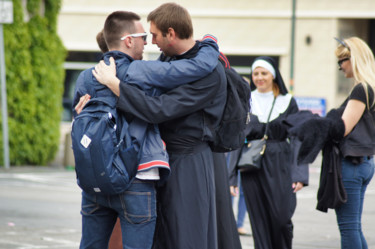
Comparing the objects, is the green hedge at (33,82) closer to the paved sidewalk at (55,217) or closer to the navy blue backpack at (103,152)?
the paved sidewalk at (55,217)

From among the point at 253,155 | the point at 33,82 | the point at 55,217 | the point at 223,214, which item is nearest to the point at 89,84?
the point at 223,214

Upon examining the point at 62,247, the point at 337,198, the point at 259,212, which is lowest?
the point at 62,247

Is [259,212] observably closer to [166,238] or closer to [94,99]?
[166,238]

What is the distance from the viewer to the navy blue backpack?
3.69 meters

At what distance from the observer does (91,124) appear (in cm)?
373

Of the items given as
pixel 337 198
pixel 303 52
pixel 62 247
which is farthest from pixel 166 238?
pixel 303 52

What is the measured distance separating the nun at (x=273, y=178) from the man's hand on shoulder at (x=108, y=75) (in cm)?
278

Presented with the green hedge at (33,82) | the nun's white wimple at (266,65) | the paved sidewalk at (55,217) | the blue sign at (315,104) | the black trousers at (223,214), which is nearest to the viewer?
the black trousers at (223,214)

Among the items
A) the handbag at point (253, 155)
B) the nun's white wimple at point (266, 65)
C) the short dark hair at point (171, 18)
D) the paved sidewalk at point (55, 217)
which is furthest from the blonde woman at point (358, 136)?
the paved sidewalk at point (55, 217)

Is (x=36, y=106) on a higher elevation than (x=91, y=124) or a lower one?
lower

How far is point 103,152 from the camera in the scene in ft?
12.1

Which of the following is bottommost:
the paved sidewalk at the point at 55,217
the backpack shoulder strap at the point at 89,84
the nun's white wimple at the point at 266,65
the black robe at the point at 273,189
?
the paved sidewalk at the point at 55,217

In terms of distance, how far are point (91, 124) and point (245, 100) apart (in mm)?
1017

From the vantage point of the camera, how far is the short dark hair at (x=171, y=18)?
3992 mm
